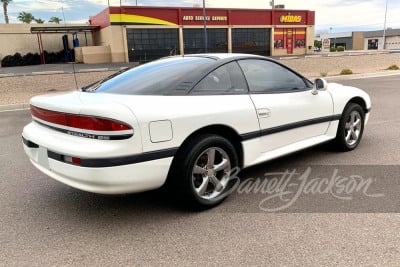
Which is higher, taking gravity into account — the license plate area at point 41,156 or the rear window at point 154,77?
the rear window at point 154,77

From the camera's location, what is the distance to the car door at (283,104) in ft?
13.1

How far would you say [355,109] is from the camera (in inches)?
205

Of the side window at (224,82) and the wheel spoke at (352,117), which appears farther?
the wheel spoke at (352,117)

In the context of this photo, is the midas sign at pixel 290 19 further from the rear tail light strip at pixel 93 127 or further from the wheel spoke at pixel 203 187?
the rear tail light strip at pixel 93 127

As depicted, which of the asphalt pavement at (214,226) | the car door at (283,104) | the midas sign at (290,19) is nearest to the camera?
the asphalt pavement at (214,226)

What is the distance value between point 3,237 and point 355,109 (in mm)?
4511

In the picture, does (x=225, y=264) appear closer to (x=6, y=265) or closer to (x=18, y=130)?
(x=6, y=265)

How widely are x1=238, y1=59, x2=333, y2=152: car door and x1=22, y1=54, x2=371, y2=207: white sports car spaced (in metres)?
0.01

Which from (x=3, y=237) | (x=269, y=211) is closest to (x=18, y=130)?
(x=3, y=237)

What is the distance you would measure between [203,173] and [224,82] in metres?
0.96

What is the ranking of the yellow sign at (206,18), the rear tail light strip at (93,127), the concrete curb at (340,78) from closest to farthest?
1. the rear tail light strip at (93,127)
2. the concrete curb at (340,78)
3. the yellow sign at (206,18)

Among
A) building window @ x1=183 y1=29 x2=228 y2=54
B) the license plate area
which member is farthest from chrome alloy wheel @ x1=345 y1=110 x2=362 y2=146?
building window @ x1=183 y1=29 x2=228 y2=54

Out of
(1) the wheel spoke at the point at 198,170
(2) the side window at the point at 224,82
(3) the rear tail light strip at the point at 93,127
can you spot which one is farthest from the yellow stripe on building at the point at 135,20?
(1) the wheel spoke at the point at 198,170

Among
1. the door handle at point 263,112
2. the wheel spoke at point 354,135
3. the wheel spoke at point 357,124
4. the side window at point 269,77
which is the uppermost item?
the side window at point 269,77
